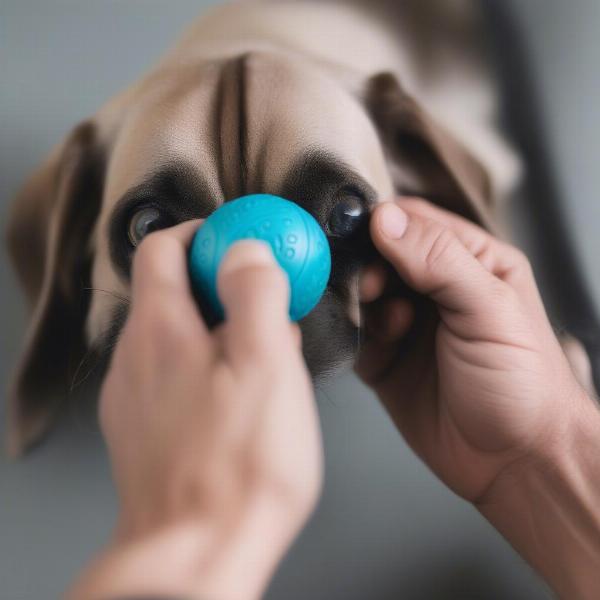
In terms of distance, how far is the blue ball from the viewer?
69 centimetres

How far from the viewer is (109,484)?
101cm

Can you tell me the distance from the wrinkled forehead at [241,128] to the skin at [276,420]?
0.51ft

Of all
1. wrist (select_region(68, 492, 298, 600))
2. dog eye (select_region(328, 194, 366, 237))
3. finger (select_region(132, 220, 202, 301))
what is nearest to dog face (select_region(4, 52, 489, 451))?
dog eye (select_region(328, 194, 366, 237))

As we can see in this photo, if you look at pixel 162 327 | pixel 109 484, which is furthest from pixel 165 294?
pixel 109 484

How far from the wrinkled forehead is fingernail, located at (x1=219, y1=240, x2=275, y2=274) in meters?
0.36

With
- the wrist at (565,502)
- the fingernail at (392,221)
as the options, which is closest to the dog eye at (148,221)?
the fingernail at (392,221)

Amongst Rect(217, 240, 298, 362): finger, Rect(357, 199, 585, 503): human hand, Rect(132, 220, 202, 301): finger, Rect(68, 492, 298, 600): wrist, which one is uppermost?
Rect(132, 220, 202, 301): finger

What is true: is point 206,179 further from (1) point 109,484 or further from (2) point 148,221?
(1) point 109,484

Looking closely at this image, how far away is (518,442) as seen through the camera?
1.01m

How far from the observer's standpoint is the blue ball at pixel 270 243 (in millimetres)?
686

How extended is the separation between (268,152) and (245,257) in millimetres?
428

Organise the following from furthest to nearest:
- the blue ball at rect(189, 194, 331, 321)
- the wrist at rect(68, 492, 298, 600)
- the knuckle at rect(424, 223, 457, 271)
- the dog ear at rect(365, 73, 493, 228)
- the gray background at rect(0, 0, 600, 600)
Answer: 1. the dog ear at rect(365, 73, 493, 228)
2. the gray background at rect(0, 0, 600, 600)
3. the knuckle at rect(424, 223, 457, 271)
4. the blue ball at rect(189, 194, 331, 321)
5. the wrist at rect(68, 492, 298, 600)

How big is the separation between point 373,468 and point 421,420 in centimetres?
12

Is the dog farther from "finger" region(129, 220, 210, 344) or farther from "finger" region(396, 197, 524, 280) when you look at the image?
"finger" region(129, 220, 210, 344)
